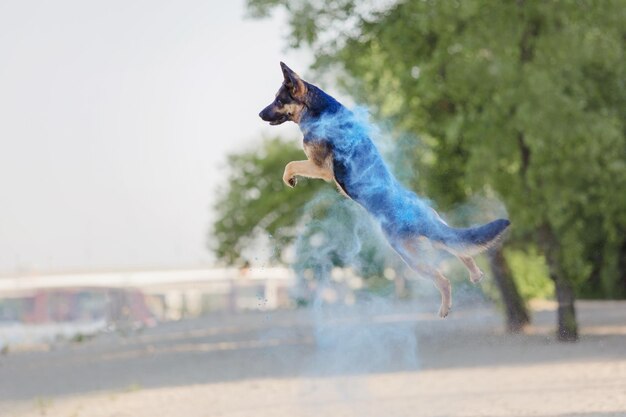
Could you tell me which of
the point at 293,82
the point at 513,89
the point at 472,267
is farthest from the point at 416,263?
the point at 513,89

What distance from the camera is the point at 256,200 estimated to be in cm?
4366

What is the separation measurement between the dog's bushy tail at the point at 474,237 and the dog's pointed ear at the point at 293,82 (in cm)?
132

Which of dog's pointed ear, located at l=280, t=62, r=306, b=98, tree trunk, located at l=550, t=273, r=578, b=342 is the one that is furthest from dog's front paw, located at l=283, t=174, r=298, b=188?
tree trunk, located at l=550, t=273, r=578, b=342

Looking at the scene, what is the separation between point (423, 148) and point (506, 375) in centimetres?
840

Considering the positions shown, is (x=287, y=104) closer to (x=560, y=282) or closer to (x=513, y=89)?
(x=513, y=89)

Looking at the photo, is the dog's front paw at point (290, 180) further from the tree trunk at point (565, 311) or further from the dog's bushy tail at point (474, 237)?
the tree trunk at point (565, 311)

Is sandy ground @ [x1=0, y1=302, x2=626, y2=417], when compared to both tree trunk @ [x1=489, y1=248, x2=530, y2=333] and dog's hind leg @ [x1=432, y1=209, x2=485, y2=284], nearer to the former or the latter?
tree trunk @ [x1=489, y1=248, x2=530, y2=333]

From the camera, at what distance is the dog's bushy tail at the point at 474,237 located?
276 inches

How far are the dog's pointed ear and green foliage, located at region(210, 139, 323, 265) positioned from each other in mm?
29380

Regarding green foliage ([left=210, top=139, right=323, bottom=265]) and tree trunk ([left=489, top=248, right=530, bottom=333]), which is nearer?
tree trunk ([left=489, top=248, right=530, bottom=333])

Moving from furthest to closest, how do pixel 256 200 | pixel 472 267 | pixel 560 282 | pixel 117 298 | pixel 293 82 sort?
pixel 117 298
pixel 256 200
pixel 560 282
pixel 472 267
pixel 293 82

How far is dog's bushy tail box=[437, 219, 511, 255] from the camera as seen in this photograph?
701 centimetres

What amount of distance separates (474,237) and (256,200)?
36756 millimetres

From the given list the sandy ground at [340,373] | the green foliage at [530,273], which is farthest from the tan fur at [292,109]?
the green foliage at [530,273]
